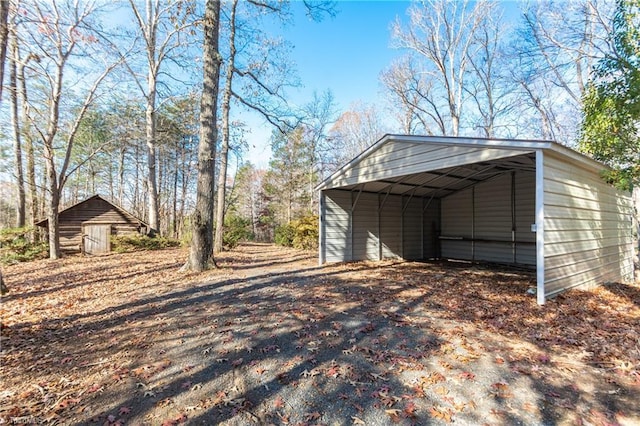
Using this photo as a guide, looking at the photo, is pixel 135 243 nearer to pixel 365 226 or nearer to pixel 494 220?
pixel 365 226

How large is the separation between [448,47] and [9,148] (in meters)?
20.6

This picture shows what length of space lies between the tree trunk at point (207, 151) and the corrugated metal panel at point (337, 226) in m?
3.37

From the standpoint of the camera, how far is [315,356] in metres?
2.98

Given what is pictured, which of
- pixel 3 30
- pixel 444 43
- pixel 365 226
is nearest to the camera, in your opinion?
pixel 3 30

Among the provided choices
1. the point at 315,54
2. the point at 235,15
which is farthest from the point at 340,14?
the point at 235,15

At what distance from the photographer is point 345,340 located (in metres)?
3.37

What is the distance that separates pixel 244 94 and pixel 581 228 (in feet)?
35.0

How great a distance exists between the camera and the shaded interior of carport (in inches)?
355

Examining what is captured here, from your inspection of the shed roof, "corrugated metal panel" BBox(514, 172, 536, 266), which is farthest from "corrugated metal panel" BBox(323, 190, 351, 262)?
the shed roof

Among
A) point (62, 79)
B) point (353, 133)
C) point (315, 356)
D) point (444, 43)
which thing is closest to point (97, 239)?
point (62, 79)

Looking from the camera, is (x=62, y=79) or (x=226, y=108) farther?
(x=226, y=108)

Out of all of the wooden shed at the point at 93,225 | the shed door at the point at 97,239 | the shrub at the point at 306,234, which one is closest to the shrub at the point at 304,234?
the shrub at the point at 306,234

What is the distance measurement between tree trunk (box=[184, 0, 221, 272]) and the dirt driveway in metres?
1.57

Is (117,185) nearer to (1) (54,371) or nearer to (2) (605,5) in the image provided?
(1) (54,371)
